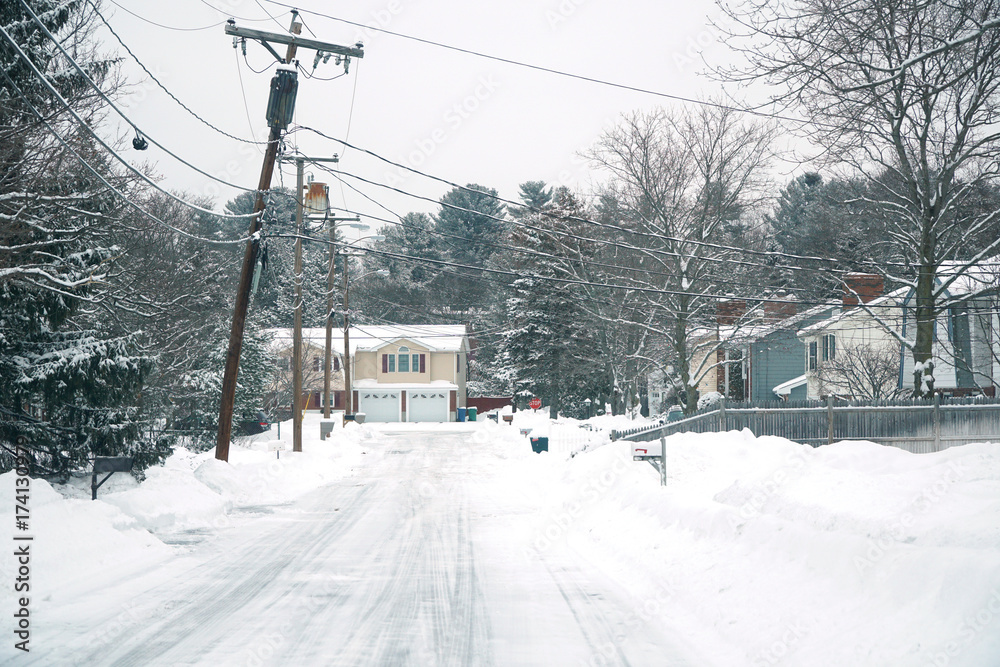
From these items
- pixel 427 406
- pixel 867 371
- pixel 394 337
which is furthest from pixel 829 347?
pixel 394 337

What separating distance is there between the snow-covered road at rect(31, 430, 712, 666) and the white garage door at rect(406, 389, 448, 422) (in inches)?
→ 2050

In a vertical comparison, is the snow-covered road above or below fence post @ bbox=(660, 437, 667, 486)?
below

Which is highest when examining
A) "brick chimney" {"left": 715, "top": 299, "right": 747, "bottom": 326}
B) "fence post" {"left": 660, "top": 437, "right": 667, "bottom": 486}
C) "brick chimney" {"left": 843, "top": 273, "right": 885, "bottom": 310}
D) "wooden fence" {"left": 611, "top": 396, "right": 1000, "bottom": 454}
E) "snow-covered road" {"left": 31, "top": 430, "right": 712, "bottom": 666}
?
"brick chimney" {"left": 843, "top": 273, "right": 885, "bottom": 310}

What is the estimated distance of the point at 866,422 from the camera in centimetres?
2252

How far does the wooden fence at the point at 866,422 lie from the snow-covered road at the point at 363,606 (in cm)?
1036

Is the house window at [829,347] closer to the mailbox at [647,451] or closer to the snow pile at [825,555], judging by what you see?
the mailbox at [647,451]

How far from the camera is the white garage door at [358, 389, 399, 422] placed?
66.7 meters

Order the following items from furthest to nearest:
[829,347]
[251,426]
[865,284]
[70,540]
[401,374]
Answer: [401,374] → [251,426] → [829,347] → [865,284] → [70,540]

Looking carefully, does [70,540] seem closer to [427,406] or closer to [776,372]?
[776,372]

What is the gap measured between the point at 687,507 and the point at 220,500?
383 inches

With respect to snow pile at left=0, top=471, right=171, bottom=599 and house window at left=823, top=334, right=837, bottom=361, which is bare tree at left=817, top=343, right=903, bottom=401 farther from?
snow pile at left=0, top=471, right=171, bottom=599

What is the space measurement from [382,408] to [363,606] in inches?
2328

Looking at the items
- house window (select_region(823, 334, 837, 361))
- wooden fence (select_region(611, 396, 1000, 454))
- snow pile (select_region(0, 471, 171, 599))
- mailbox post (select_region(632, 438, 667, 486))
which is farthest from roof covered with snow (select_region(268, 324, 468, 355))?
snow pile (select_region(0, 471, 171, 599))

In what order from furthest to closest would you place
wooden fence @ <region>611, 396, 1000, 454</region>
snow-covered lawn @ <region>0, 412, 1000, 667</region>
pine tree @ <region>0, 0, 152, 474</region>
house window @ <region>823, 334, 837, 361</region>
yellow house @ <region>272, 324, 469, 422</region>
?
yellow house @ <region>272, 324, 469, 422</region> → house window @ <region>823, 334, 837, 361</region> → wooden fence @ <region>611, 396, 1000, 454</region> → pine tree @ <region>0, 0, 152, 474</region> → snow-covered lawn @ <region>0, 412, 1000, 667</region>
